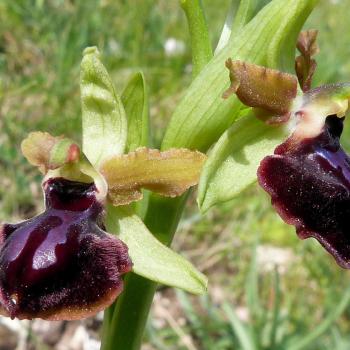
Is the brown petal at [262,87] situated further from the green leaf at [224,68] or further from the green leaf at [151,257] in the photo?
the green leaf at [151,257]

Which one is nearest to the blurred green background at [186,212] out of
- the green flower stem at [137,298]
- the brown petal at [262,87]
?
the green flower stem at [137,298]

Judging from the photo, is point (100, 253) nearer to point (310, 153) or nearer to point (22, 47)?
point (310, 153)

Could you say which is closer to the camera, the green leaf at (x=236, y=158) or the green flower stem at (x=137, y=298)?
the green leaf at (x=236, y=158)

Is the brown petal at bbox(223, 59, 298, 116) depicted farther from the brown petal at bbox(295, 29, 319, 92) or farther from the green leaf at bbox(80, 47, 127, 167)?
the green leaf at bbox(80, 47, 127, 167)

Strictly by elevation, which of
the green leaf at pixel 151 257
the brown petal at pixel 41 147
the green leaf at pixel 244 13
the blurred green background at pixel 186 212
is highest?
the green leaf at pixel 244 13

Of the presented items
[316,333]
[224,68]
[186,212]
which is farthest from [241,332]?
[224,68]

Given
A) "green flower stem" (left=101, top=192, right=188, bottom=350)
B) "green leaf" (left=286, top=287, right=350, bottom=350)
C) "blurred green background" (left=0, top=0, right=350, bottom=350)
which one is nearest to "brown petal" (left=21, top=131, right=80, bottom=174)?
"green flower stem" (left=101, top=192, right=188, bottom=350)
